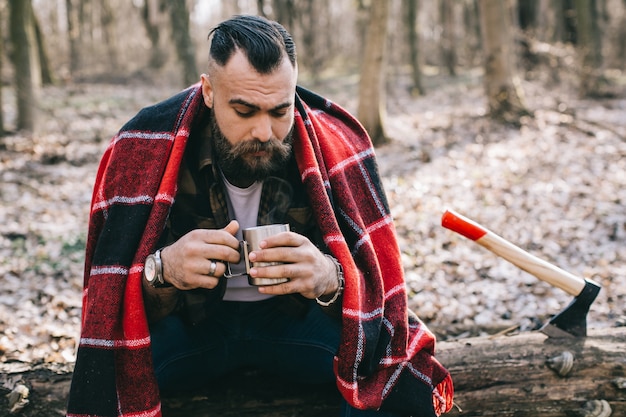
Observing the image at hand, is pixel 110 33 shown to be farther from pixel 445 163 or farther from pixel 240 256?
pixel 240 256

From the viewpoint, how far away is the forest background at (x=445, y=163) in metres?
4.16

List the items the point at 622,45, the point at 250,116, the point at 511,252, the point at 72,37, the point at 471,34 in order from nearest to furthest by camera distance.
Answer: the point at 250,116 < the point at 511,252 < the point at 622,45 < the point at 72,37 < the point at 471,34

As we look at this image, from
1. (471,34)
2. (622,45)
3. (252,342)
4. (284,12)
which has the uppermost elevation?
(284,12)

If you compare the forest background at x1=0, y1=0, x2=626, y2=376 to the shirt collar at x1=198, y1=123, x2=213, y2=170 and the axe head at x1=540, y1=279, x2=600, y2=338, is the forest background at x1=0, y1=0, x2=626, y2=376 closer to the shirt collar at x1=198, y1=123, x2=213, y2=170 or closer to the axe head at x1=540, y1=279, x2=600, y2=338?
the axe head at x1=540, y1=279, x2=600, y2=338

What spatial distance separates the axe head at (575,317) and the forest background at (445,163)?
12.2 inches

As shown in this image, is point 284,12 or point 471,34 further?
point 471,34

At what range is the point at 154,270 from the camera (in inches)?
79.1

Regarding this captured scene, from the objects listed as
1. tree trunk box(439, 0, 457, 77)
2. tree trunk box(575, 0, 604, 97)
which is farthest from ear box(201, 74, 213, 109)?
tree trunk box(439, 0, 457, 77)

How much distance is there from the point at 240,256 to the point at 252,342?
65 cm

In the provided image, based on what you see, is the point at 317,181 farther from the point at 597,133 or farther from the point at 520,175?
the point at 597,133

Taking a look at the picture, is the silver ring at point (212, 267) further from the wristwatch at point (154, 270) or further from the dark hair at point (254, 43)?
the dark hair at point (254, 43)

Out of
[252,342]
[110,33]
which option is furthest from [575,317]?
[110,33]

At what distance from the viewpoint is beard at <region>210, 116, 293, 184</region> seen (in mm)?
2281

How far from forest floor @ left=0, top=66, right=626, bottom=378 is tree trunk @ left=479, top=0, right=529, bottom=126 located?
0.34 m
